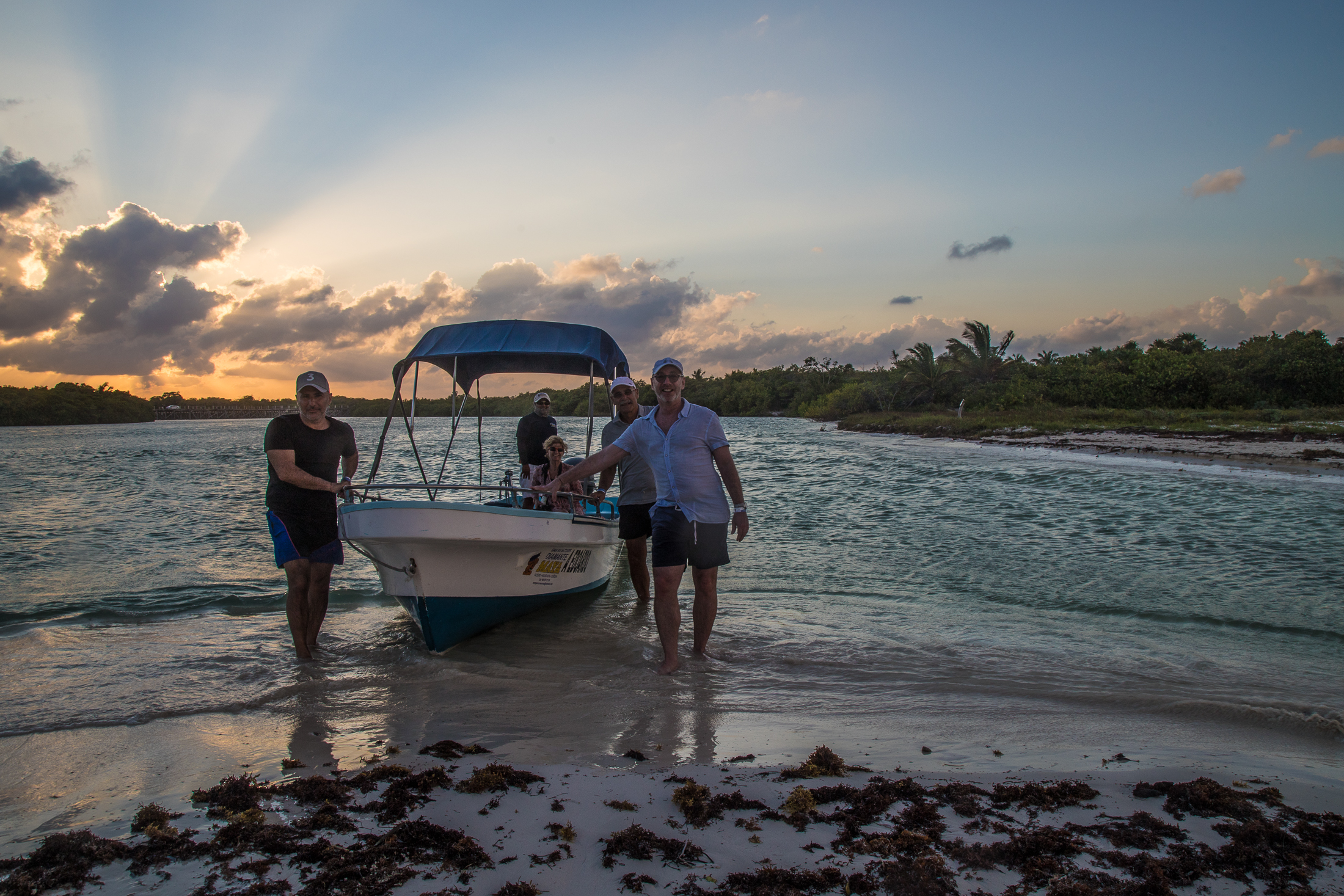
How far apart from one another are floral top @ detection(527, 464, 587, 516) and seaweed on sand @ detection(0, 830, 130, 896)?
4155 millimetres

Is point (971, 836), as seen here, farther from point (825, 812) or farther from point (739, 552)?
point (739, 552)

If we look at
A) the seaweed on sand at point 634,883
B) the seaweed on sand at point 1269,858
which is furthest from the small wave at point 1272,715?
the seaweed on sand at point 634,883

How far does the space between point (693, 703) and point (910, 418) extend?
4821cm

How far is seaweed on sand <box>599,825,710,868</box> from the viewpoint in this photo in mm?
2436

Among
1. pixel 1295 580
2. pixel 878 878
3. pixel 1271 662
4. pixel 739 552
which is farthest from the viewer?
pixel 739 552

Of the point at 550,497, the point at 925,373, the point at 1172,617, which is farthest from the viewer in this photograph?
the point at 925,373

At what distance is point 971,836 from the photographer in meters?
2.56

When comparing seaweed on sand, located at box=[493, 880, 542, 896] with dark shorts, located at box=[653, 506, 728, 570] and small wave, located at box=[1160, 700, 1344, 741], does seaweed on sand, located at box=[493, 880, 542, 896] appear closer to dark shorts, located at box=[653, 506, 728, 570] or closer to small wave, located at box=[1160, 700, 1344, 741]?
dark shorts, located at box=[653, 506, 728, 570]

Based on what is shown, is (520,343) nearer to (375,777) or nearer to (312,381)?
(312,381)

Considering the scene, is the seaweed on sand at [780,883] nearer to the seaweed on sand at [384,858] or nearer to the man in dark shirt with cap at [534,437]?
the seaweed on sand at [384,858]

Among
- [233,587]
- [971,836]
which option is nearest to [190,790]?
[971,836]

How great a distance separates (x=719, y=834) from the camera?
2.61 metres

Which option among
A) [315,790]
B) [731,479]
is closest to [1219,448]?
[731,479]

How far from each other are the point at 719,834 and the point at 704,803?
20 centimetres
